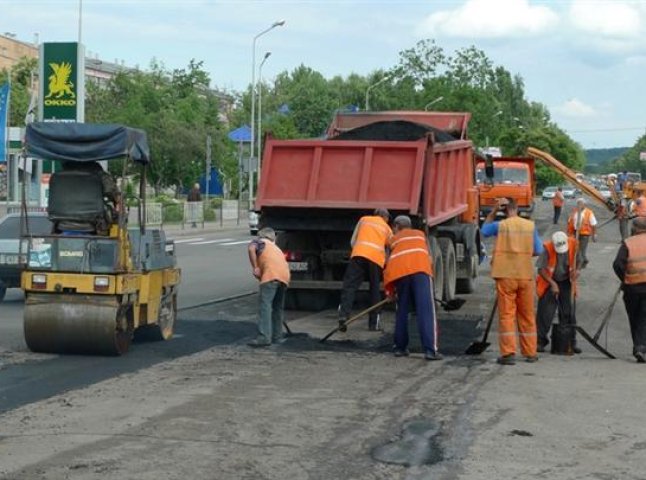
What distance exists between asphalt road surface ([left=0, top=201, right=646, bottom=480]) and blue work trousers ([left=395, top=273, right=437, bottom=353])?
0.80 ft

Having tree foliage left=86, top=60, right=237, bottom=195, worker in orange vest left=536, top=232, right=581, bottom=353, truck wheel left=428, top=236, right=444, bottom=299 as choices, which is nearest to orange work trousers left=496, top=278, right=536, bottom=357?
worker in orange vest left=536, top=232, right=581, bottom=353

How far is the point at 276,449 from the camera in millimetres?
8055

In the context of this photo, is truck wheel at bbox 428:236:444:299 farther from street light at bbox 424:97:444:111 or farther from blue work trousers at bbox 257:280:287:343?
street light at bbox 424:97:444:111

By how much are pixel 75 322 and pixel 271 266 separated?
8.49 ft

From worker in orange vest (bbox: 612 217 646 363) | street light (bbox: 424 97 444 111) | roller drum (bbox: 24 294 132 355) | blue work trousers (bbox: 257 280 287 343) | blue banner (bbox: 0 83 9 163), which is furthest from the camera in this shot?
street light (bbox: 424 97 444 111)

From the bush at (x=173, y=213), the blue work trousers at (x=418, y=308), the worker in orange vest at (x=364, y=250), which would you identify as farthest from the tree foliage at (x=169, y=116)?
the blue work trousers at (x=418, y=308)

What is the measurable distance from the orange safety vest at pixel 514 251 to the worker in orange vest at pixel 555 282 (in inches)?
37.7

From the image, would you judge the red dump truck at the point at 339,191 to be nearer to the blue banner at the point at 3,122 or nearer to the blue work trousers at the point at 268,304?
the blue work trousers at the point at 268,304

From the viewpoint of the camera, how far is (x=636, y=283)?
13141 mm

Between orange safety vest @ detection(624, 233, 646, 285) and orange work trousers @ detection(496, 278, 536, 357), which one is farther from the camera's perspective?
orange safety vest @ detection(624, 233, 646, 285)

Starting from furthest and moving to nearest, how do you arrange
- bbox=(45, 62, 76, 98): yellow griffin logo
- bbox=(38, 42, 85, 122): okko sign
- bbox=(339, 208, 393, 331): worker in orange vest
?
bbox=(45, 62, 76, 98): yellow griffin logo, bbox=(38, 42, 85, 122): okko sign, bbox=(339, 208, 393, 331): worker in orange vest

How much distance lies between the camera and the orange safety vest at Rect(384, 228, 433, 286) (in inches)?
520

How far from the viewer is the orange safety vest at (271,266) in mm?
13875

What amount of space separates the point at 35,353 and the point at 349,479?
638 cm
